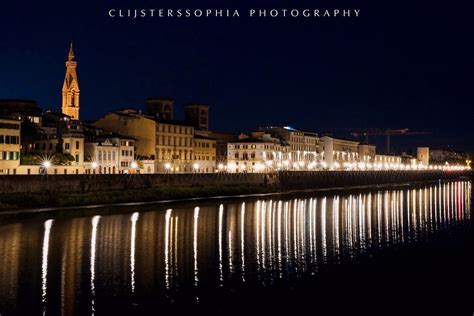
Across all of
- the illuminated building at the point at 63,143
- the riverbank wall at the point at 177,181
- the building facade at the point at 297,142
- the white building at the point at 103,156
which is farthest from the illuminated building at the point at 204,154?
the illuminated building at the point at 63,143

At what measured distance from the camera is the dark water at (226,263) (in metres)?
19.9

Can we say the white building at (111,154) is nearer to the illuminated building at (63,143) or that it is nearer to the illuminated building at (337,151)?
the illuminated building at (63,143)

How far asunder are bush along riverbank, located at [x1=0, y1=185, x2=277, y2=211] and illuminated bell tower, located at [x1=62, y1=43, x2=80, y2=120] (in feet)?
92.2

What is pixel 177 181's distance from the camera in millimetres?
57594

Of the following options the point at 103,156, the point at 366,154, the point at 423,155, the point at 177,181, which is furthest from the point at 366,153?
the point at 103,156

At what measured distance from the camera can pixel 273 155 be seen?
86.1m

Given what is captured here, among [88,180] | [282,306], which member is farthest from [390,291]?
[88,180]

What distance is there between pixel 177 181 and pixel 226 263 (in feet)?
105

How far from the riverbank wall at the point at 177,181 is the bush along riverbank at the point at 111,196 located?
23.4 inches

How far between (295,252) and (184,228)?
9284 mm

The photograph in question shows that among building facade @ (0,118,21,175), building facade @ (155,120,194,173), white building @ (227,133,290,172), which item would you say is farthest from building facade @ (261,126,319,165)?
building facade @ (0,118,21,175)

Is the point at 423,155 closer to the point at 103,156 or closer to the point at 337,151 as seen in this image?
the point at 337,151

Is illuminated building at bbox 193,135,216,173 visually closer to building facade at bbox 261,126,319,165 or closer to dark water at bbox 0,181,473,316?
building facade at bbox 261,126,319,165

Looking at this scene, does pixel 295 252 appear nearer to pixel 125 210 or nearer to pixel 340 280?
pixel 340 280
